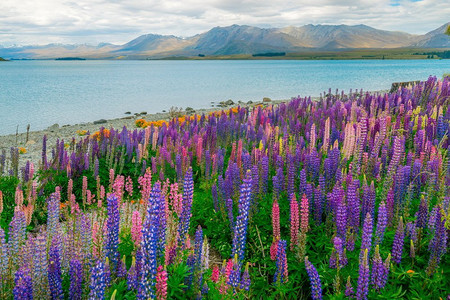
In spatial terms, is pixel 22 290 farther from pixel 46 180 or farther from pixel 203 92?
pixel 203 92

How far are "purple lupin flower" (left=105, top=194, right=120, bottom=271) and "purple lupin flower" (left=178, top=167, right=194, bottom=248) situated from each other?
0.74 meters

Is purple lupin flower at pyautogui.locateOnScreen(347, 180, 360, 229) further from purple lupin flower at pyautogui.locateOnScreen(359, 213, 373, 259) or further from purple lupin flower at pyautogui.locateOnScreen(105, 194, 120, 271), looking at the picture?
purple lupin flower at pyautogui.locateOnScreen(105, 194, 120, 271)

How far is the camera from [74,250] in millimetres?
4125

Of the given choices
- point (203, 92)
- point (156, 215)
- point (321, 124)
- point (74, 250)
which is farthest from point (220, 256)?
point (203, 92)

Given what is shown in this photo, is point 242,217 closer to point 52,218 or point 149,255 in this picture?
point 149,255

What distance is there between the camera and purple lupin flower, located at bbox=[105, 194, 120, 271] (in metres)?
3.39

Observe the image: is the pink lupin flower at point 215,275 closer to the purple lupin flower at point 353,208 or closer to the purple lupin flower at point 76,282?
the purple lupin flower at point 76,282

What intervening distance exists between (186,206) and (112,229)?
0.87 meters

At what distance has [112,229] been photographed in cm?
347

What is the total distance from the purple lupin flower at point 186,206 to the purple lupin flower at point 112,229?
2.42 ft

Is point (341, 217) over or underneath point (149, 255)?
underneath

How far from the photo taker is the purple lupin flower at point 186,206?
4.00 meters

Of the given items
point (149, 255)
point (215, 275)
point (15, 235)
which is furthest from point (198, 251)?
point (15, 235)

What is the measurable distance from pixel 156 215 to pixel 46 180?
5330 millimetres
